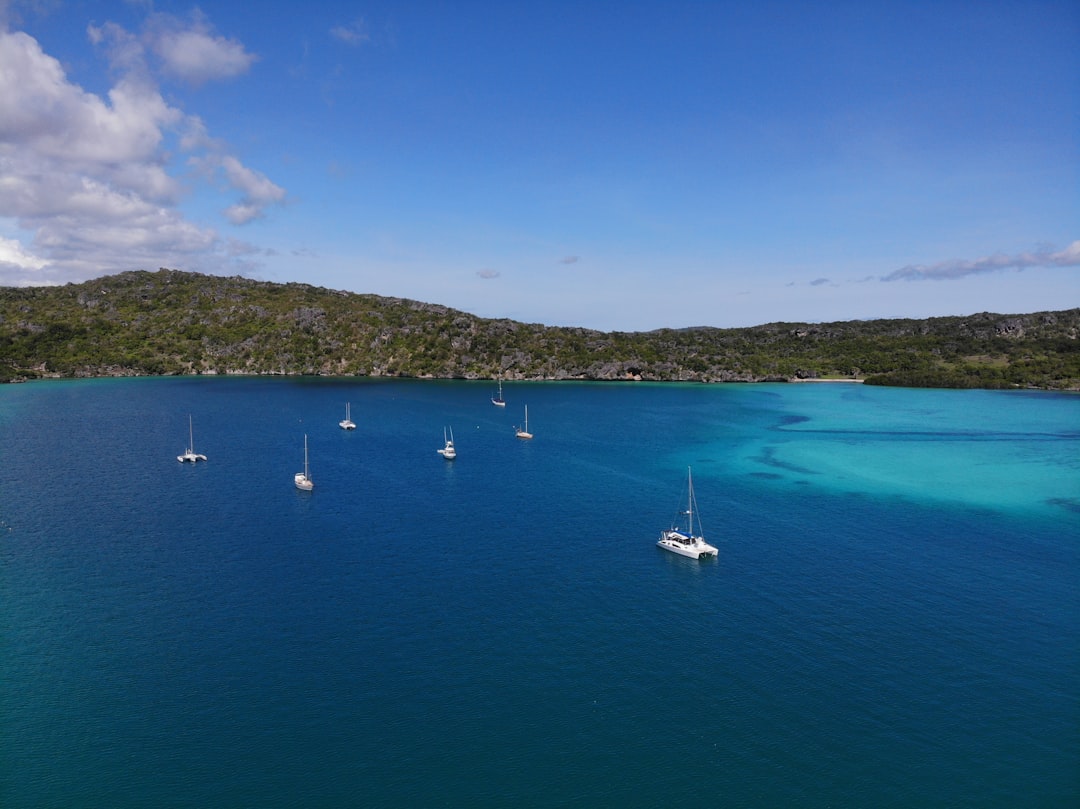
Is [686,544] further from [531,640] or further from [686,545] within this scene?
[531,640]

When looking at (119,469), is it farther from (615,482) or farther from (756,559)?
(756,559)

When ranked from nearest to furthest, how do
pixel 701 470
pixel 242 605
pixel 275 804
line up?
1. pixel 275 804
2. pixel 242 605
3. pixel 701 470

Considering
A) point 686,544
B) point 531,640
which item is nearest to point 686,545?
point 686,544

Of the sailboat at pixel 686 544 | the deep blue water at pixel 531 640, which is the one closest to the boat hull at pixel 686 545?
the sailboat at pixel 686 544

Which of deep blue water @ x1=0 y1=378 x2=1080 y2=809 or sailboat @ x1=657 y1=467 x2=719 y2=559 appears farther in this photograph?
sailboat @ x1=657 y1=467 x2=719 y2=559

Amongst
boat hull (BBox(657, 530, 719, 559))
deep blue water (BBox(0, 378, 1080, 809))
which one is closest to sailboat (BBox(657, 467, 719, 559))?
boat hull (BBox(657, 530, 719, 559))

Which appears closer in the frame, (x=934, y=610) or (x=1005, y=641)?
(x=1005, y=641)

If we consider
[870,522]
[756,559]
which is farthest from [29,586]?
[870,522]

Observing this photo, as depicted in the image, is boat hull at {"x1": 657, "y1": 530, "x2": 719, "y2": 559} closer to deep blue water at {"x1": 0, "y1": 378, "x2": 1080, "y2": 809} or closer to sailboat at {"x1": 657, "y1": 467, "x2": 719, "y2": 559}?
sailboat at {"x1": 657, "y1": 467, "x2": 719, "y2": 559}

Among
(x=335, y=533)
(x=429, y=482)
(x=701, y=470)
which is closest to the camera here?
(x=335, y=533)

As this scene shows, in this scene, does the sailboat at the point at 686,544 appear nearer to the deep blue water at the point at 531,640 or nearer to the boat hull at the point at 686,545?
the boat hull at the point at 686,545
